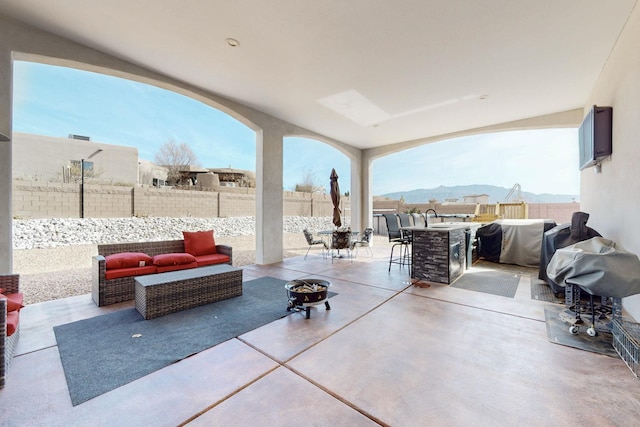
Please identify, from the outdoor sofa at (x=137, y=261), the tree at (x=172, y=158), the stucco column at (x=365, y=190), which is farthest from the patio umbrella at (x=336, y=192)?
the tree at (x=172, y=158)

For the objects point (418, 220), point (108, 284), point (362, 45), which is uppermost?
point (362, 45)

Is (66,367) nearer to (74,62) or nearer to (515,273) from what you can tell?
(74,62)

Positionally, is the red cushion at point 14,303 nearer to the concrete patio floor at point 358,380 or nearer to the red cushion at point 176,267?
the concrete patio floor at point 358,380

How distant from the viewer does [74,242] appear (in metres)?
7.45

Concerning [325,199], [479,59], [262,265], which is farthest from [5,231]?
[325,199]

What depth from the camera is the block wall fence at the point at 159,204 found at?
7.21 metres

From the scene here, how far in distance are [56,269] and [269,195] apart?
175 inches

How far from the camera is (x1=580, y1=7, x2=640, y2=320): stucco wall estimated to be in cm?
265

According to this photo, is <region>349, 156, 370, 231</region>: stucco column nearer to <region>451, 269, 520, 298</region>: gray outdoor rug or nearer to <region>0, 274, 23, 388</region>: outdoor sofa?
<region>451, 269, 520, 298</region>: gray outdoor rug

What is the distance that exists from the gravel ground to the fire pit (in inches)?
126

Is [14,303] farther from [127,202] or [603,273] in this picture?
[127,202]

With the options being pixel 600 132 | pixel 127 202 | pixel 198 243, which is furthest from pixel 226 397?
pixel 127 202

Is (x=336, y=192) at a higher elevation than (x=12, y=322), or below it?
higher

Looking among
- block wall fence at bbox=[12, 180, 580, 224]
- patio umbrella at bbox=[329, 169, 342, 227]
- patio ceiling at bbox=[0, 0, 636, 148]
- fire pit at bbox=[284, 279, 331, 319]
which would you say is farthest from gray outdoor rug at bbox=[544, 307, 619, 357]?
block wall fence at bbox=[12, 180, 580, 224]
